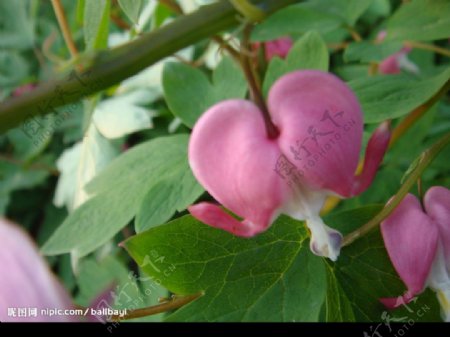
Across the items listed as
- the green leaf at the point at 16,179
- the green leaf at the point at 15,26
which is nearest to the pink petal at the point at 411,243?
the green leaf at the point at 16,179

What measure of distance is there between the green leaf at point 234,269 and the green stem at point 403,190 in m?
0.05

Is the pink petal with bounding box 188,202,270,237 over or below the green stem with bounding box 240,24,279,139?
below

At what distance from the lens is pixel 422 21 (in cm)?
72

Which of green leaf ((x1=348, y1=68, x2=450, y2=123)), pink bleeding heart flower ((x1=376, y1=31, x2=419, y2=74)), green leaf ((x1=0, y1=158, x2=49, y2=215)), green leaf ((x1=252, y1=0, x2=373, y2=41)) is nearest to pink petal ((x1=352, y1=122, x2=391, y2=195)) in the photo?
green leaf ((x1=348, y1=68, x2=450, y2=123))

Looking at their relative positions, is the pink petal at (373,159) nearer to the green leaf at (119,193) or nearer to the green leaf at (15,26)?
the green leaf at (119,193)

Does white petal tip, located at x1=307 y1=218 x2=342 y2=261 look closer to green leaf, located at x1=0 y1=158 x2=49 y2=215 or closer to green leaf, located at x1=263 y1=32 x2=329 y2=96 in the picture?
green leaf, located at x1=263 y1=32 x2=329 y2=96

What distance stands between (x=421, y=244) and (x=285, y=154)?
0.53 ft

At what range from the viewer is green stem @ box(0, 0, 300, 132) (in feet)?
1.59

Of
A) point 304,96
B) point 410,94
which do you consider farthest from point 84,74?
point 410,94

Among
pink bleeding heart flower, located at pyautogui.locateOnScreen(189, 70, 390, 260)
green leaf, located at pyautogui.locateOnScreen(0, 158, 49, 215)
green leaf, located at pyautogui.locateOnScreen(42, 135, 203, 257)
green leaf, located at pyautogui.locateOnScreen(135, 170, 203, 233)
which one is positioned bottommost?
green leaf, located at pyautogui.locateOnScreen(0, 158, 49, 215)

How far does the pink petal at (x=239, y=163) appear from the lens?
528 mm

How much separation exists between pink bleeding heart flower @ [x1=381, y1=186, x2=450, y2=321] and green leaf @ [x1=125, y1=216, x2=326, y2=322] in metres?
0.08

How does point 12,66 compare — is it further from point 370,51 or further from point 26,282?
point 26,282

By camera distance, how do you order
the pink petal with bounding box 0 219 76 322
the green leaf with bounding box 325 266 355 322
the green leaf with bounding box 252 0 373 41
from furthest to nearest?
1. the green leaf with bounding box 252 0 373 41
2. the green leaf with bounding box 325 266 355 322
3. the pink petal with bounding box 0 219 76 322
